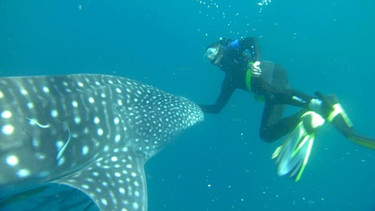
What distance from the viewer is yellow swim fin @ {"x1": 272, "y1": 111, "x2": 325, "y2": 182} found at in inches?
263

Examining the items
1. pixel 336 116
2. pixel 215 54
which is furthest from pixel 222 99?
pixel 336 116

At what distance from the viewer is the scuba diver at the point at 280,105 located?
6570 millimetres

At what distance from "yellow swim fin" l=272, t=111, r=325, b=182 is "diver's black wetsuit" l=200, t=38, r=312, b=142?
52 centimetres

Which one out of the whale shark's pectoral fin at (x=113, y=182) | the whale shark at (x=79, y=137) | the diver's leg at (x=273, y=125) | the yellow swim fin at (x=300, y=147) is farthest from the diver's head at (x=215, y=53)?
the whale shark's pectoral fin at (x=113, y=182)

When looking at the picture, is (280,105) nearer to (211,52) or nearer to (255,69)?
(255,69)

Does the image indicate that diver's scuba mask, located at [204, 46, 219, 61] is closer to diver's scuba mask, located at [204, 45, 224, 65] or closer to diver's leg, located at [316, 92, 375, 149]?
diver's scuba mask, located at [204, 45, 224, 65]

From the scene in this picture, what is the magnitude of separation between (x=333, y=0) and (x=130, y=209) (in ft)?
165

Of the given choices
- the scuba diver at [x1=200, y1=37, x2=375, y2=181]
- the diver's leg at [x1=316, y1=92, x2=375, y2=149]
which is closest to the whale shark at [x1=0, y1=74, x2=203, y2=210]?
the scuba diver at [x1=200, y1=37, x2=375, y2=181]

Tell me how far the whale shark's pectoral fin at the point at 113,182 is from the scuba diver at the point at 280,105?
3646 millimetres

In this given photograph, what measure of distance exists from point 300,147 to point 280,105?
2054 millimetres

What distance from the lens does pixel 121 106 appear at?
5023 millimetres

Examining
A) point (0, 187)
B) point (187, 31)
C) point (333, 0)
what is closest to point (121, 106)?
point (0, 187)

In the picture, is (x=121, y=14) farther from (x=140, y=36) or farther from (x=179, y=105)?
(x=179, y=105)

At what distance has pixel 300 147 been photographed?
676cm
